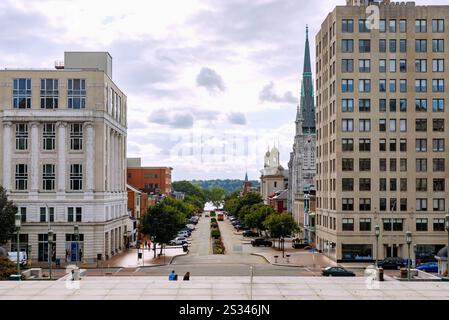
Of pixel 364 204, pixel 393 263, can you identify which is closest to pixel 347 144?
pixel 364 204

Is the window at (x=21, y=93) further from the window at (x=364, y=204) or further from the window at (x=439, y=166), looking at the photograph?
the window at (x=439, y=166)

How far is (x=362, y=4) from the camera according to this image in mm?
86750

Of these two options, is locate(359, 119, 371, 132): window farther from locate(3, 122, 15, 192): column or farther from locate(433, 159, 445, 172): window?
locate(3, 122, 15, 192): column

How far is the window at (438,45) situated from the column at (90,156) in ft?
142

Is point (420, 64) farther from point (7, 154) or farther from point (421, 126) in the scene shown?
point (7, 154)

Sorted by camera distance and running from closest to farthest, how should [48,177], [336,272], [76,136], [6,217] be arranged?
[336,272], [6,217], [48,177], [76,136]

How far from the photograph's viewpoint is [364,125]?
8006 cm

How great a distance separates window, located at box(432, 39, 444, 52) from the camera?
79312 millimetres

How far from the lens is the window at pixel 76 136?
79.4 metres

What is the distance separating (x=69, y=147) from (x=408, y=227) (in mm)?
43031

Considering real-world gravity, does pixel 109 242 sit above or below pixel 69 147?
below

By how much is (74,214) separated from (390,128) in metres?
40.4
